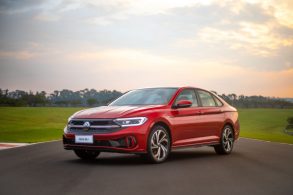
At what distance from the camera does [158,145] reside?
412 inches

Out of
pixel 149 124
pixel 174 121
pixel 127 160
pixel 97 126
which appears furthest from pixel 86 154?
pixel 174 121

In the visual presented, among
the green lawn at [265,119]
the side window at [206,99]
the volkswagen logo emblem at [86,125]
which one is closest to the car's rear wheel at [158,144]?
the volkswagen logo emblem at [86,125]

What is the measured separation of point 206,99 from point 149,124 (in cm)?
298

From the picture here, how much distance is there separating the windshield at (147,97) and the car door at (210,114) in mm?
1105

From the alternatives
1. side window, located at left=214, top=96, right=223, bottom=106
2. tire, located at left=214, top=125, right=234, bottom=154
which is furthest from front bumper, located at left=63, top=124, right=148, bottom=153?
side window, located at left=214, top=96, right=223, bottom=106

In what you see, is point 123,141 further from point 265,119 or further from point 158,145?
point 265,119

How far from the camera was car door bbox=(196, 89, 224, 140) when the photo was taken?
12.3 metres

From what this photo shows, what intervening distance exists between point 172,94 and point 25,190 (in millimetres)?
5221

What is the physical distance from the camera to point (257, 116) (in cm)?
11512

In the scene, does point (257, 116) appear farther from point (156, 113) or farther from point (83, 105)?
point (156, 113)

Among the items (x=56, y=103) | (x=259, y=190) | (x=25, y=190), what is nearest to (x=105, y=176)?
(x=25, y=190)

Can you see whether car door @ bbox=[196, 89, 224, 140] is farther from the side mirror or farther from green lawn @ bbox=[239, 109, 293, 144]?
green lawn @ bbox=[239, 109, 293, 144]

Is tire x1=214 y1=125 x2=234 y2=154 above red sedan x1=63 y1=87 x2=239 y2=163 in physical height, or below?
below

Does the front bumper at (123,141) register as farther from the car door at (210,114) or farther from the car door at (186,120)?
the car door at (210,114)
